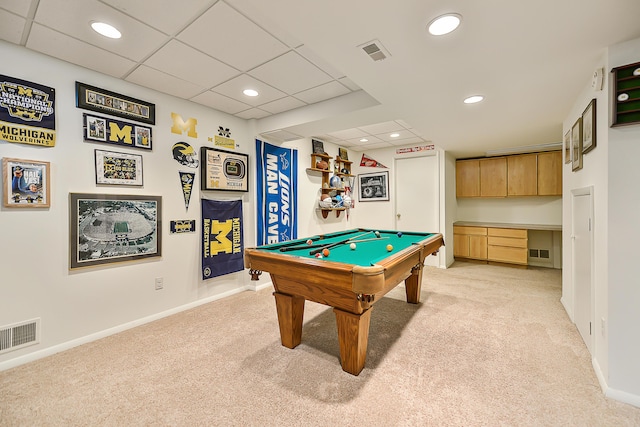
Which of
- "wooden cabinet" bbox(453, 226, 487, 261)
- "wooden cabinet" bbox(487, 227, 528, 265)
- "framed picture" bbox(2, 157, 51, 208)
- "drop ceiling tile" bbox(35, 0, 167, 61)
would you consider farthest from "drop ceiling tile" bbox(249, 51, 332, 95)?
"wooden cabinet" bbox(487, 227, 528, 265)

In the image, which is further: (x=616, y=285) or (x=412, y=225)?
→ (x=412, y=225)

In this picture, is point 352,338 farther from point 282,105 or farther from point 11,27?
point 11,27

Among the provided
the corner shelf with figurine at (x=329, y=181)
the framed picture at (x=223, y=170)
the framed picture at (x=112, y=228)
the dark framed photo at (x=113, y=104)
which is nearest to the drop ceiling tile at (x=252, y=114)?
the framed picture at (x=223, y=170)

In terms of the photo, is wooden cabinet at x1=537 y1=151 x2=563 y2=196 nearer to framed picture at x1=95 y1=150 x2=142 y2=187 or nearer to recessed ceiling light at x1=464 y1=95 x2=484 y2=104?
recessed ceiling light at x1=464 y1=95 x2=484 y2=104

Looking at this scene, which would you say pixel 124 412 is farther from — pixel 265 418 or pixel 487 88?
pixel 487 88

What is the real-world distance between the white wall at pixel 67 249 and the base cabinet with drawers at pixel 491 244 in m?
5.05

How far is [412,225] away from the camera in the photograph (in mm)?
5477

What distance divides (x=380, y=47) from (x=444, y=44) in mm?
412

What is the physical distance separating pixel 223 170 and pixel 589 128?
3683 mm

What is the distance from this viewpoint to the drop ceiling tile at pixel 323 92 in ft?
9.16

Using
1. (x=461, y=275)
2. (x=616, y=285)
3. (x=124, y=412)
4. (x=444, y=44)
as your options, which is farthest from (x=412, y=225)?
(x=124, y=412)

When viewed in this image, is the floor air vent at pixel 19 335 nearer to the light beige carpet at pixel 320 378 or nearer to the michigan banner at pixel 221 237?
the light beige carpet at pixel 320 378

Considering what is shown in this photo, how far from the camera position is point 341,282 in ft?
5.69

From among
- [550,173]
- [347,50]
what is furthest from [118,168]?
[550,173]
